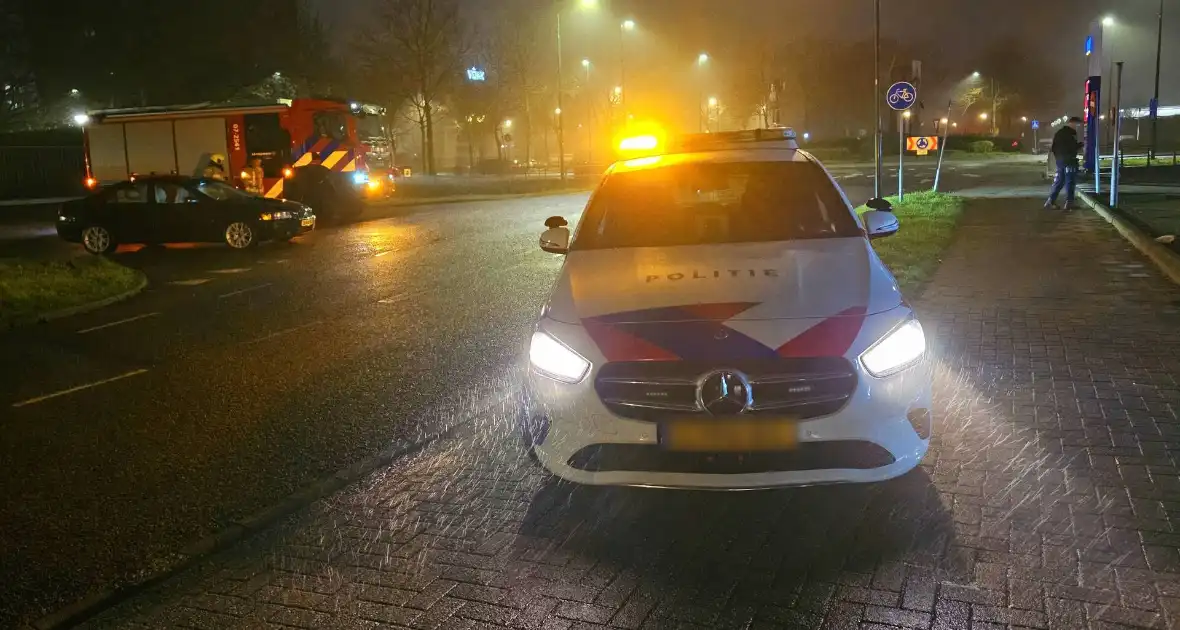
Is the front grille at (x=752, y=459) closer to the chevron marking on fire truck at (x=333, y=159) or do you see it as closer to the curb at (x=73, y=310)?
the curb at (x=73, y=310)

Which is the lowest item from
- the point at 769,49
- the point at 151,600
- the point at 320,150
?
the point at 151,600

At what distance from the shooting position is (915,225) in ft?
53.7

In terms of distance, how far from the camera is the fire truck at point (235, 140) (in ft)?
79.2

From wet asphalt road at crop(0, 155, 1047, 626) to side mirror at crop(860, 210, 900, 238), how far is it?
2.81m

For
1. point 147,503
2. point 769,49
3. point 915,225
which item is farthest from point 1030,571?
point 769,49

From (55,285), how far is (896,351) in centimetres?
1135

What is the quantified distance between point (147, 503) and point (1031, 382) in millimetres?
5576

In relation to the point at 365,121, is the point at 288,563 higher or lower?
lower

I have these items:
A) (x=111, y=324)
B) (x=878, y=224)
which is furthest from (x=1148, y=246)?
(x=111, y=324)

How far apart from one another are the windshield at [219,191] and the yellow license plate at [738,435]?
1568 centimetres

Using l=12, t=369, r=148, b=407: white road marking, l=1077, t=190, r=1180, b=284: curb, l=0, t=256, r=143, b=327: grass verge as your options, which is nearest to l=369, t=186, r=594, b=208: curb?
l=0, t=256, r=143, b=327: grass verge

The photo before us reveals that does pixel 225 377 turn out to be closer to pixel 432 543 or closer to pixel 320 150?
pixel 432 543

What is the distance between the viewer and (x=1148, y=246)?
41.6ft

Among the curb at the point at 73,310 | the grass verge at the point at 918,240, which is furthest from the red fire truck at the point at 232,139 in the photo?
the grass verge at the point at 918,240
